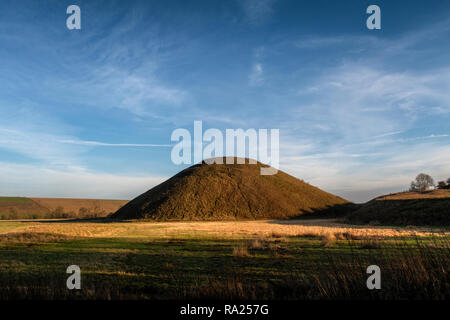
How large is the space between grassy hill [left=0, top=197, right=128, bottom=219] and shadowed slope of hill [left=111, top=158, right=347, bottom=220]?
2109cm

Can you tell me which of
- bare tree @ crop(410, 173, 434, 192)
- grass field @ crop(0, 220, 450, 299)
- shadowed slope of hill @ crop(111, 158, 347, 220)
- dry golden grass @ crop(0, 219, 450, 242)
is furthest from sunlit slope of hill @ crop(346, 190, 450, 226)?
bare tree @ crop(410, 173, 434, 192)

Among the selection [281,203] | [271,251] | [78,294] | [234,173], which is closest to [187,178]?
[234,173]

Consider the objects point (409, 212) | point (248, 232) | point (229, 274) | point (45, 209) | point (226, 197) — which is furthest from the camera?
point (45, 209)

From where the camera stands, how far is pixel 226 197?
9400 cm

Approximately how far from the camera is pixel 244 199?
3684 inches

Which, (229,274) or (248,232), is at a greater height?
(229,274)

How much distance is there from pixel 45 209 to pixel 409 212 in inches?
5391

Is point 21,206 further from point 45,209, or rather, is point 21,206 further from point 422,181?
point 422,181

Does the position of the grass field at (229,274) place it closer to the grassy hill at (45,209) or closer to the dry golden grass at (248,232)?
the dry golden grass at (248,232)

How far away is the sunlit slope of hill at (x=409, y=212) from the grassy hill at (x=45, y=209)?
9198 centimetres

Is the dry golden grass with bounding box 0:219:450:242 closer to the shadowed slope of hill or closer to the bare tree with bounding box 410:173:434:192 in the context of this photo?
the shadowed slope of hill

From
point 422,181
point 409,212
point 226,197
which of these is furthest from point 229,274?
point 422,181

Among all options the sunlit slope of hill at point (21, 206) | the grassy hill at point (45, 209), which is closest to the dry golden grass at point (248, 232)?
the grassy hill at point (45, 209)
